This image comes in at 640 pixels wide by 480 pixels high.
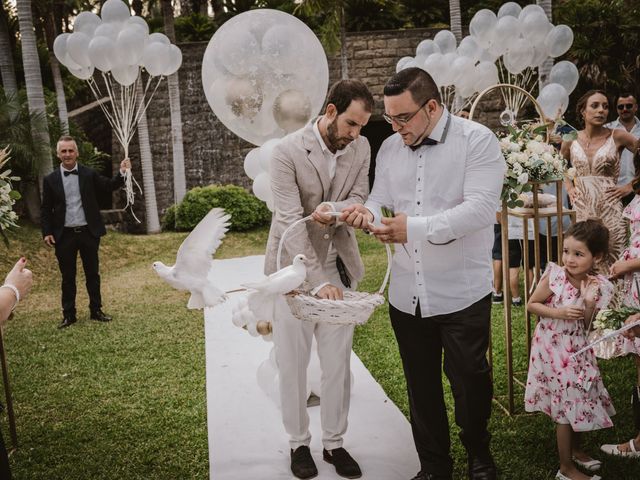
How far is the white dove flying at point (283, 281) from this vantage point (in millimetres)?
2510

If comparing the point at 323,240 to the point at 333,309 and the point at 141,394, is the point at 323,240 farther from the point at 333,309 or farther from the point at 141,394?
the point at 141,394

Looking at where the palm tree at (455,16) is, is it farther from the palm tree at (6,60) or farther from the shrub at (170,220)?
the palm tree at (6,60)

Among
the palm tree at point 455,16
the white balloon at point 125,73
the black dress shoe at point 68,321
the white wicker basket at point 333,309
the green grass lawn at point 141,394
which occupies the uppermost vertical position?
the palm tree at point 455,16

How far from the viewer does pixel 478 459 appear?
271 cm

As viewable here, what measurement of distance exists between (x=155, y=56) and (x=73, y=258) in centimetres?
302

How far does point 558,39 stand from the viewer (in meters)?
7.94

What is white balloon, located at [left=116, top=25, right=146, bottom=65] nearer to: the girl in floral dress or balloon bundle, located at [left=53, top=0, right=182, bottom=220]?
balloon bundle, located at [left=53, top=0, right=182, bottom=220]

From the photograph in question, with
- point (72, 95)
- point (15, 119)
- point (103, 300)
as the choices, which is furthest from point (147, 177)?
point (103, 300)

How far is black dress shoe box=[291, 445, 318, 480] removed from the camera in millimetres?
3000

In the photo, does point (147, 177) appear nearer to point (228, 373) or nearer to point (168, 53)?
point (168, 53)

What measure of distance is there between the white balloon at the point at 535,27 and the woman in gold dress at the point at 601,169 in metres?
3.05

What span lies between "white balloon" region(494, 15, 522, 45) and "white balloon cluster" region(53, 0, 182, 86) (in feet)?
14.4

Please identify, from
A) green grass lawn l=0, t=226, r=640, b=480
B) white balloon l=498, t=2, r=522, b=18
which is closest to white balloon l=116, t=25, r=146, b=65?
green grass lawn l=0, t=226, r=640, b=480

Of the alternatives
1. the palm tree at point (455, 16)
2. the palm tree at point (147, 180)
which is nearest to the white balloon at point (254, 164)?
the palm tree at point (147, 180)
